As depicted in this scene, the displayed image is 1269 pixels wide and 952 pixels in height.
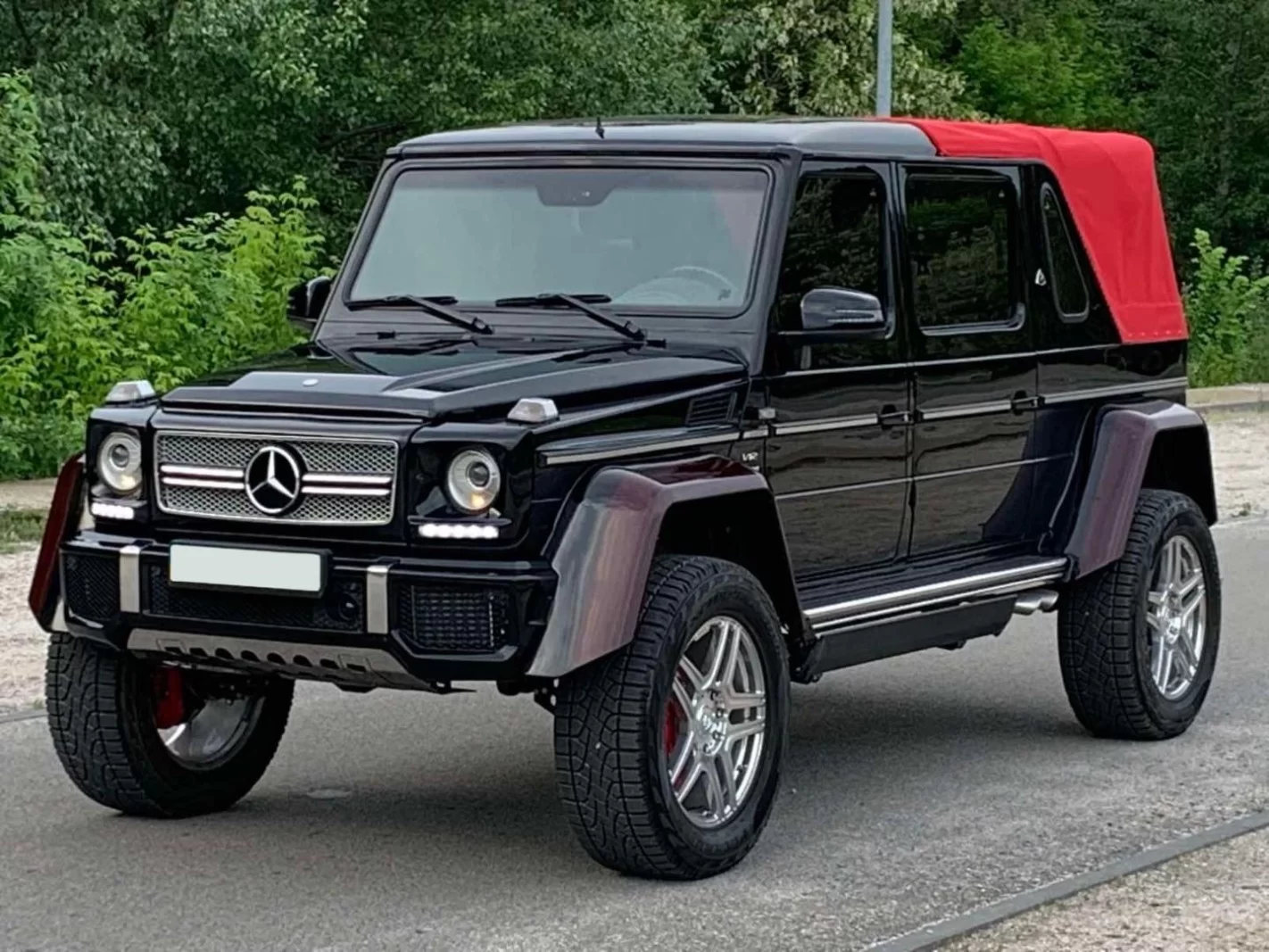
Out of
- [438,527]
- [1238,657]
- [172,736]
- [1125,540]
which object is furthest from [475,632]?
[1238,657]

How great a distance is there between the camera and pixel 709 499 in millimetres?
7012

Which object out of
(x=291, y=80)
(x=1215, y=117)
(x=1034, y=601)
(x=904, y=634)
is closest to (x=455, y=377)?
(x=904, y=634)

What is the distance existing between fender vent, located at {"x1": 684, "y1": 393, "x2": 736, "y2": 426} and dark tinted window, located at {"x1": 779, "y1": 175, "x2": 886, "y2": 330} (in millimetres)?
449

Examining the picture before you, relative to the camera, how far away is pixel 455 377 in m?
6.96

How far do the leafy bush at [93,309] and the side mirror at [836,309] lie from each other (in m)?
9.82

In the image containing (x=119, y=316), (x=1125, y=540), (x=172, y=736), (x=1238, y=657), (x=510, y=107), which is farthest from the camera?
(x=510, y=107)

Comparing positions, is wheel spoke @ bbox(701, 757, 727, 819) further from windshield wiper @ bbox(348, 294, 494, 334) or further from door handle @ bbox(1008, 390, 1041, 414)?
door handle @ bbox(1008, 390, 1041, 414)

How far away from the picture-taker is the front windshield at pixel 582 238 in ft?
25.7

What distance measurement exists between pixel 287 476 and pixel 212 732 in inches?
53.2

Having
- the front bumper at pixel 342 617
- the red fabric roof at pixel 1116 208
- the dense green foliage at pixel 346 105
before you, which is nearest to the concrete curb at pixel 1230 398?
the dense green foliage at pixel 346 105

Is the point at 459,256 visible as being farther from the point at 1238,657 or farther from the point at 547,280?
the point at 1238,657

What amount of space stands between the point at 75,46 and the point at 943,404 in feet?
67.1

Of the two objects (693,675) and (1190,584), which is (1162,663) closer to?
(1190,584)

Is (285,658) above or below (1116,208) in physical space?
below
